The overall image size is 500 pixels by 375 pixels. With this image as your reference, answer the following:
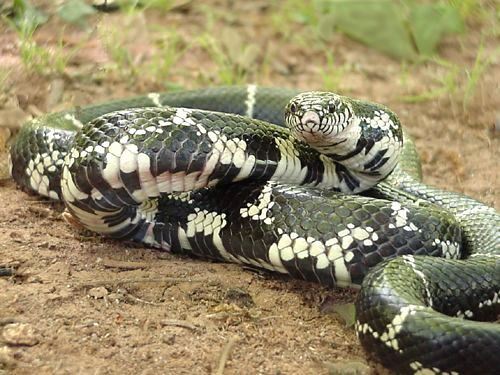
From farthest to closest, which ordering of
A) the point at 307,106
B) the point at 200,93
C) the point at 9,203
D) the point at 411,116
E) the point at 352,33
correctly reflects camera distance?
the point at 352,33 → the point at 411,116 → the point at 200,93 → the point at 9,203 → the point at 307,106

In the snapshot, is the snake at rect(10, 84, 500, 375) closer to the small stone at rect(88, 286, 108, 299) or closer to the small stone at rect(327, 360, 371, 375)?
the small stone at rect(327, 360, 371, 375)

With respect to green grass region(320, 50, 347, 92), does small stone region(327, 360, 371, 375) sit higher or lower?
lower

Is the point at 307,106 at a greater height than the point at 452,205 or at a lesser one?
greater

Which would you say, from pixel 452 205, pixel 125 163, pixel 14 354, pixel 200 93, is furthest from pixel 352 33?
pixel 14 354

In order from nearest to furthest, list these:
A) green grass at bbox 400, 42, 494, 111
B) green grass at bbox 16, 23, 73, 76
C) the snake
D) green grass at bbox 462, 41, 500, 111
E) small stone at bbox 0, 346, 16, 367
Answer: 1. small stone at bbox 0, 346, 16, 367
2. the snake
3. green grass at bbox 16, 23, 73, 76
4. green grass at bbox 462, 41, 500, 111
5. green grass at bbox 400, 42, 494, 111

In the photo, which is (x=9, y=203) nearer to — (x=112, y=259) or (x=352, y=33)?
(x=112, y=259)

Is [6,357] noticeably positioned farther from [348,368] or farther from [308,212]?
[308,212]

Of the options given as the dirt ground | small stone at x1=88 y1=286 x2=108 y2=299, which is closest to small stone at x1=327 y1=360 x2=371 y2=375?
the dirt ground

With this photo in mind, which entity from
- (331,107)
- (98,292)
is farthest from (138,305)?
(331,107)
